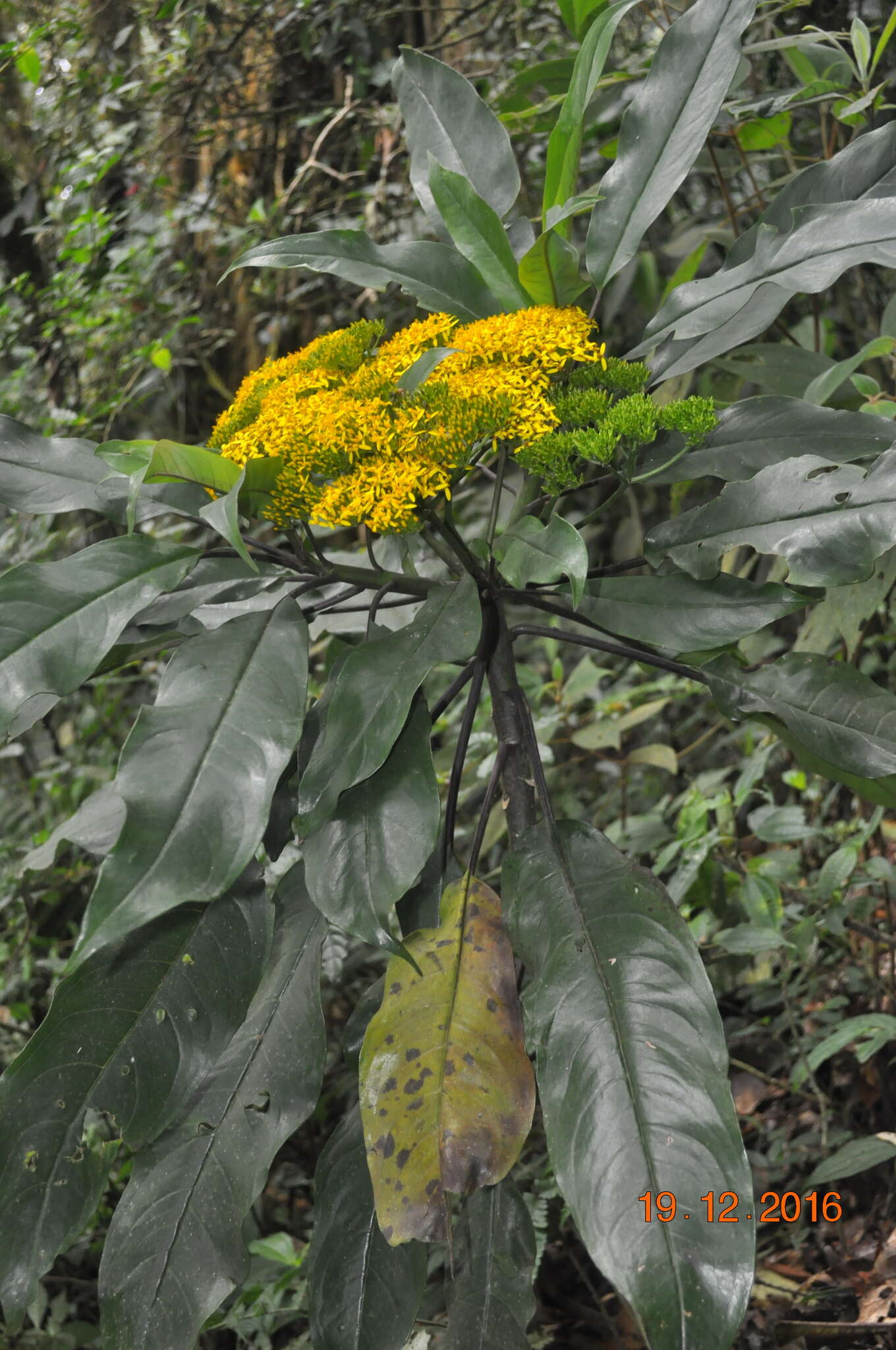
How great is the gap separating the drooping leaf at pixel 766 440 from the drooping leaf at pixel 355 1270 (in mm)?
750

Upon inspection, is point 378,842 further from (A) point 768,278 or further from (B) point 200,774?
(A) point 768,278

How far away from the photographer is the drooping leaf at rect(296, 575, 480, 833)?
0.83 m

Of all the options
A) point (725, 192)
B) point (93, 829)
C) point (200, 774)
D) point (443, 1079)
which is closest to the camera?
point (200, 774)

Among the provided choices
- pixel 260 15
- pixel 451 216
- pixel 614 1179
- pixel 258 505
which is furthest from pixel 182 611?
pixel 260 15

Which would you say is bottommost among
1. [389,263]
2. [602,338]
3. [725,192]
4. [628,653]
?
[628,653]

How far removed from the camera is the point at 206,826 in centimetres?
73

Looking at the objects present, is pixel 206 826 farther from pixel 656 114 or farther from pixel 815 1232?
pixel 815 1232

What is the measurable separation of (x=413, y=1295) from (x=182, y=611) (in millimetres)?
709

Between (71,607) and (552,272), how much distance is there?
579 mm

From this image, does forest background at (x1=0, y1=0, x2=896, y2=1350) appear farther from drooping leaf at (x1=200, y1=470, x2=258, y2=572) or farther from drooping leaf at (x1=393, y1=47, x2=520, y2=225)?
drooping leaf at (x1=200, y1=470, x2=258, y2=572)

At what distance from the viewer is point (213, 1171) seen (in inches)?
38.1

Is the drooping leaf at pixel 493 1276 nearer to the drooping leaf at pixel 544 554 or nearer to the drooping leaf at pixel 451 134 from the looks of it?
the drooping leaf at pixel 544 554

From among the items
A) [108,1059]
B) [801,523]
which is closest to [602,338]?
[801,523]

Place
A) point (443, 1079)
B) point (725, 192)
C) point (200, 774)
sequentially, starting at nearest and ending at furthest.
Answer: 1. point (200, 774)
2. point (443, 1079)
3. point (725, 192)
